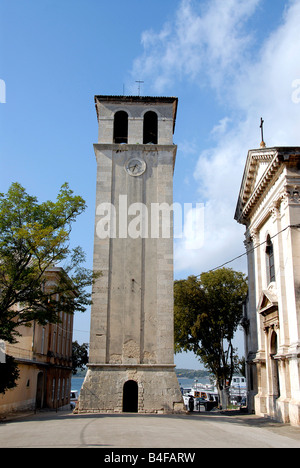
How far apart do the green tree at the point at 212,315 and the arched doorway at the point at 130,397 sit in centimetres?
1310

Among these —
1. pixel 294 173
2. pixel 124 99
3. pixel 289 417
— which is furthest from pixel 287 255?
pixel 124 99

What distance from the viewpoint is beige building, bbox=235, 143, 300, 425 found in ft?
73.2

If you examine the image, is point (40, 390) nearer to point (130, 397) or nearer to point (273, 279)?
point (130, 397)

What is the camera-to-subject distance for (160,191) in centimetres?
2834

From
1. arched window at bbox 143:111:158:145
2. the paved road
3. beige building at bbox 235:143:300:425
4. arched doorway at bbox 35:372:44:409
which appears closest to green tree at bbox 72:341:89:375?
arched doorway at bbox 35:372:44:409

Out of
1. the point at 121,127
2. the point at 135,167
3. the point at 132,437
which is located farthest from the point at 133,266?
the point at 132,437

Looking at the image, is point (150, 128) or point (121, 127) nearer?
point (121, 127)

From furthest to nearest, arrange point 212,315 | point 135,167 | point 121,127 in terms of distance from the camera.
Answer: point 212,315
point 121,127
point 135,167

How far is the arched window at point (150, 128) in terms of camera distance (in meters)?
31.0

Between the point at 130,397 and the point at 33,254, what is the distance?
10.0 metres

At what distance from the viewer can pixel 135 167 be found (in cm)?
2889

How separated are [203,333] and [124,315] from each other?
47.8ft

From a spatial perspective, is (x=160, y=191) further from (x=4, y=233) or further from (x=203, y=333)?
(x=203, y=333)

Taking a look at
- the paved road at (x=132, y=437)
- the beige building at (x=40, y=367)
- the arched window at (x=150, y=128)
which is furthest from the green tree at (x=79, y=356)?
the paved road at (x=132, y=437)
